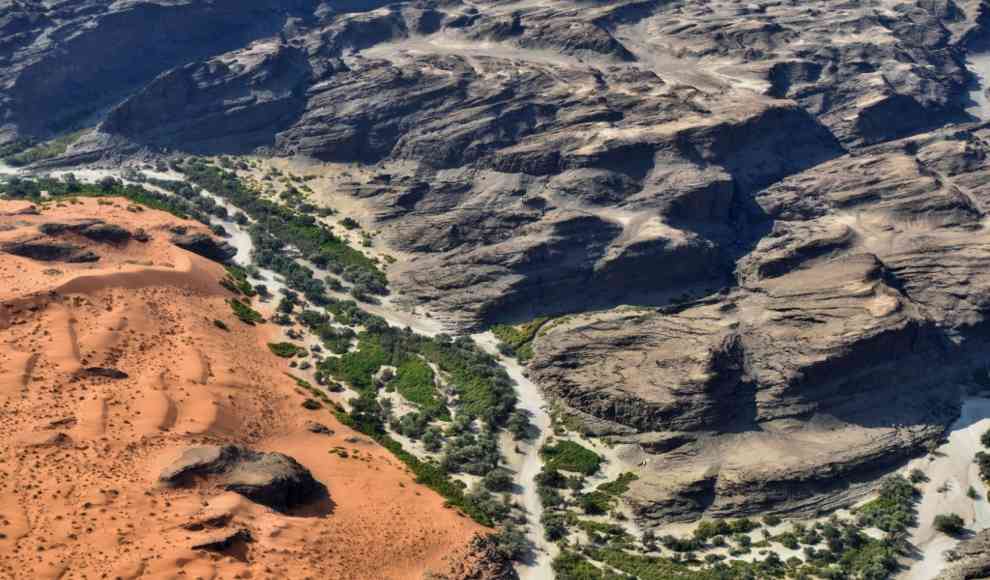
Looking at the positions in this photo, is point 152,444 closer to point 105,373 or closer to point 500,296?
point 105,373

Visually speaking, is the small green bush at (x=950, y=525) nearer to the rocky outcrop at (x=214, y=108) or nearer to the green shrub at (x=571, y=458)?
the green shrub at (x=571, y=458)

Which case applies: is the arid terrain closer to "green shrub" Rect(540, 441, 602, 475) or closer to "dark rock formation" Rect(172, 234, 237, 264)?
"green shrub" Rect(540, 441, 602, 475)

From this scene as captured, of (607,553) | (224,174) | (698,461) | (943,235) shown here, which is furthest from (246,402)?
(943,235)

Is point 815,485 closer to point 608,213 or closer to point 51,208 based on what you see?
point 608,213

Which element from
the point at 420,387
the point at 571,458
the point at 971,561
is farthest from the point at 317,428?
the point at 971,561

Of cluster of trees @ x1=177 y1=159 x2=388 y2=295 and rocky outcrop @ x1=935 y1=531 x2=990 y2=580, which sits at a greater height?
cluster of trees @ x1=177 y1=159 x2=388 y2=295

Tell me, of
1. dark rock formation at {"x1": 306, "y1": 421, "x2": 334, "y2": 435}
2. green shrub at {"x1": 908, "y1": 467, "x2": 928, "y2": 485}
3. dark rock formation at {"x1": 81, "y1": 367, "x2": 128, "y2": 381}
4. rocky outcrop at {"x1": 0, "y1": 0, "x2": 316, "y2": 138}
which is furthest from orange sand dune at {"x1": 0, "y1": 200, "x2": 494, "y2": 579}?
rocky outcrop at {"x1": 0, "y1": 0, "x2": 316, "y2": 138}
